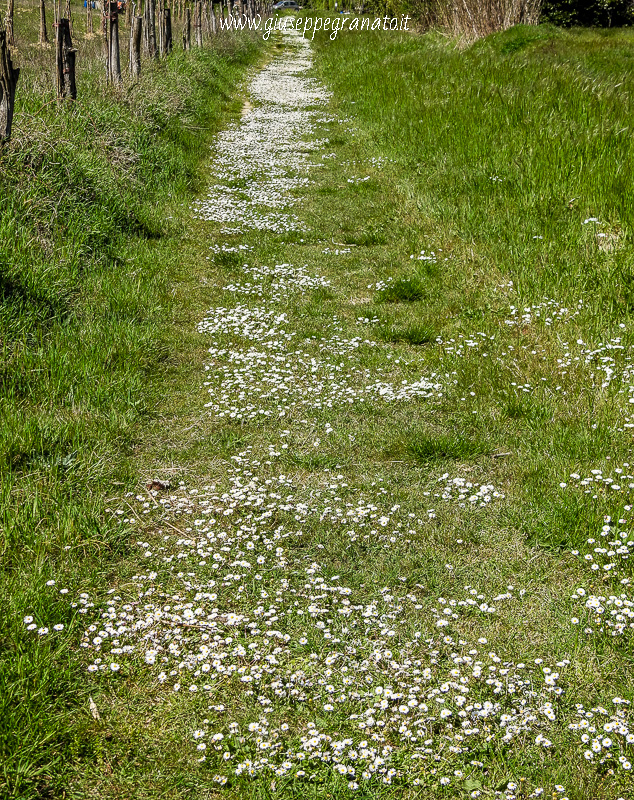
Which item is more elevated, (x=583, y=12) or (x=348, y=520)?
(x=583, y=12)

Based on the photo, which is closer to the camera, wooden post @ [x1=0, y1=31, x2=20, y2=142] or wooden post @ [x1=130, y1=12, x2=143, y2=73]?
wooden post @ [x1=0, y1=31, x2=20, y2=142]

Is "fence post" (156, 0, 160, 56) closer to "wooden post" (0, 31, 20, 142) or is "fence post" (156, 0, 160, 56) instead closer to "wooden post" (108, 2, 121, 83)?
"wooden post" (108, 2, 121, 83)

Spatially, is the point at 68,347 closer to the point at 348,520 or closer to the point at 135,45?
the point at 348,520

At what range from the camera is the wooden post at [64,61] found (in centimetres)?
1123

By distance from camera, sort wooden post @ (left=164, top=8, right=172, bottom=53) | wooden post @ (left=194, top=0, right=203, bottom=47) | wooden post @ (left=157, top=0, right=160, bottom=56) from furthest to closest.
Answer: wooden post @ (left=194, top=0, right=203, bottom=47) → wooden post @ (left=164, top=8, right=172, bottom=53) → wooden post @ (left=157, top=0, right=160, bottom=56)

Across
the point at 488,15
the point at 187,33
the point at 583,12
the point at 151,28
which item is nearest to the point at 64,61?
the point at 151,28

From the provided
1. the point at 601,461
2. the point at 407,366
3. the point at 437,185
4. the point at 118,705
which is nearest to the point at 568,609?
the point at 601,461

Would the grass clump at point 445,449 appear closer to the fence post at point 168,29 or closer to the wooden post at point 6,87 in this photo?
the wooden post at point 6,87

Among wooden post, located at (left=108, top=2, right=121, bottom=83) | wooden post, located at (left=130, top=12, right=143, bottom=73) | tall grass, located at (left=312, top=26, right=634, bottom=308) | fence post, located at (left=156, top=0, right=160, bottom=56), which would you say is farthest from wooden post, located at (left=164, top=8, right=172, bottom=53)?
wooden post, located at (left=108, top=2, right=121, bottom=83)

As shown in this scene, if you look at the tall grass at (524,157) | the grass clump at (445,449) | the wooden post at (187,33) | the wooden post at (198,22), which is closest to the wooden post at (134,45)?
the tall grass at (524,157)

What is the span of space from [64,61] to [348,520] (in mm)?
10007

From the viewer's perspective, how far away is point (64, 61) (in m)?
11.6

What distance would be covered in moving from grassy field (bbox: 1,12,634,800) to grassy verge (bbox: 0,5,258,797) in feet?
0.11

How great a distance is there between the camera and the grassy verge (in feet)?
12.1
